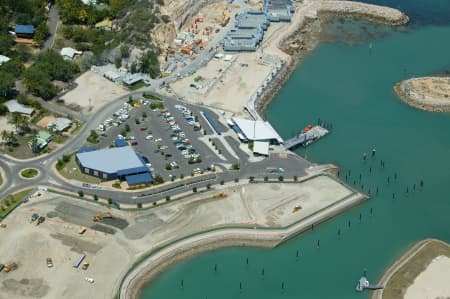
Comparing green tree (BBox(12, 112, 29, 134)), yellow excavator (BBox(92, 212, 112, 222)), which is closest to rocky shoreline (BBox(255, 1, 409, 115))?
green tree (BBox(12, 112, 29, 134))

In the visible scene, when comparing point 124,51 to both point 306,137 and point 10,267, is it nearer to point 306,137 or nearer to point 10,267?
point 306,137

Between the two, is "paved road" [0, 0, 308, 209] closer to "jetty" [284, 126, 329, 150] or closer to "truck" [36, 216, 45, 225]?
"jetty" [284, 126, 329, 150]

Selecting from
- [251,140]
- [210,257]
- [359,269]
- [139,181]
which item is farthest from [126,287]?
[251,140]

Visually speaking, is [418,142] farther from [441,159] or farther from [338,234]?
[338,234]

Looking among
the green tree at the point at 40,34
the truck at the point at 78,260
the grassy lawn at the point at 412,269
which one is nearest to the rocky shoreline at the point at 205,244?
the truck at the point at 78,260

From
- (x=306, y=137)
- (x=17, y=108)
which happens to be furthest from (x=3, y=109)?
(x=306, y=137)

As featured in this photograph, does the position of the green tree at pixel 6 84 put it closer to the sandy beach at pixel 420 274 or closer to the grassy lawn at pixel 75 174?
the grassy lawn at pixel 75 174
